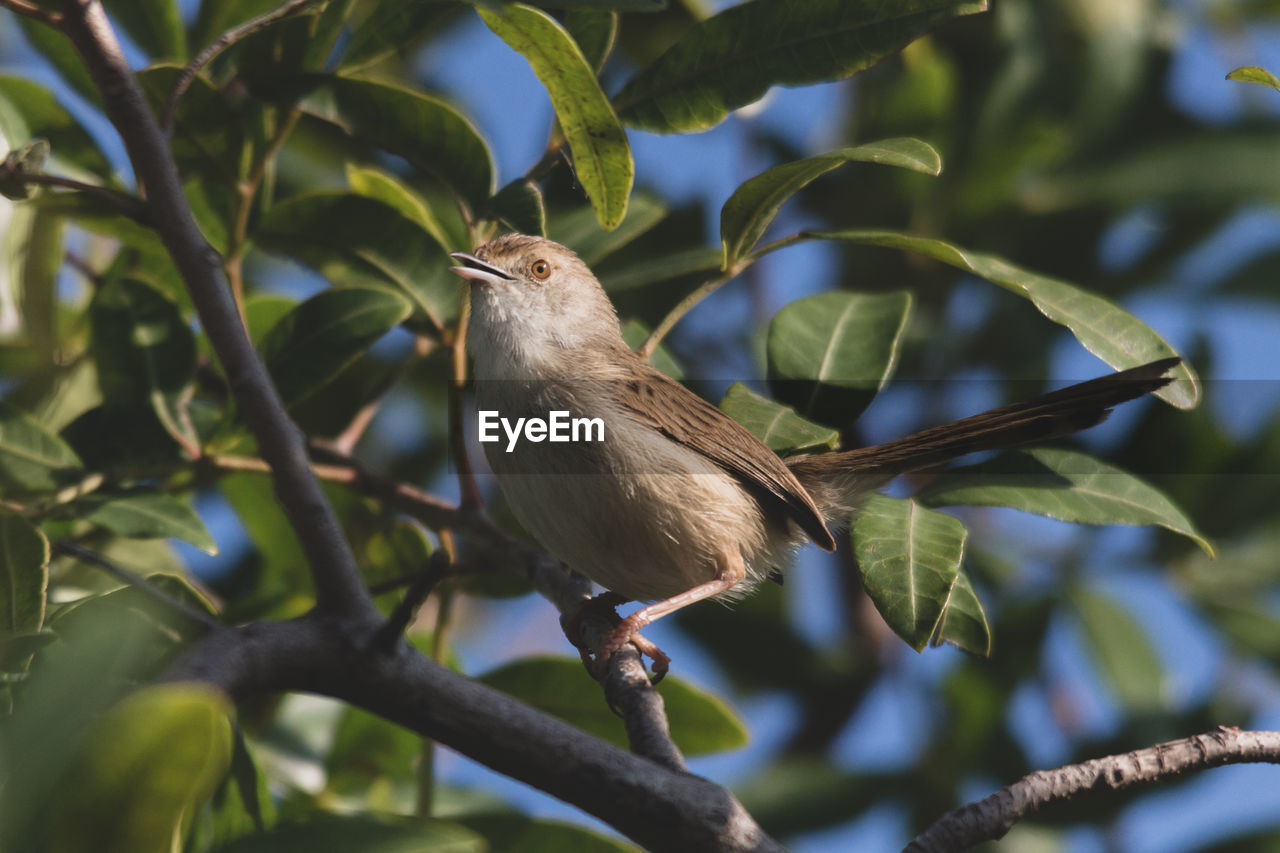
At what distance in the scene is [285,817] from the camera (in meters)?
2.62

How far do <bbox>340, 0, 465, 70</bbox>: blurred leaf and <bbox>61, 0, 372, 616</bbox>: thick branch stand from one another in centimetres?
59

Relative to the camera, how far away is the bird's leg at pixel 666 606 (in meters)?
2.52

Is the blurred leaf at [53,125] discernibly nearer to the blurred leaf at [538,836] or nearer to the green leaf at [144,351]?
the green leaf at [144,351]

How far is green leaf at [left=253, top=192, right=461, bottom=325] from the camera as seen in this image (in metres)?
2.76

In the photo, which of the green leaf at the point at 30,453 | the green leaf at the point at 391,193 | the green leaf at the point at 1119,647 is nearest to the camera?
the green leaf at the point at 30,453

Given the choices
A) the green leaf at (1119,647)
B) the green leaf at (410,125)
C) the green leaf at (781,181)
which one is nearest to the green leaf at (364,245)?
the green leaf at (410,125)

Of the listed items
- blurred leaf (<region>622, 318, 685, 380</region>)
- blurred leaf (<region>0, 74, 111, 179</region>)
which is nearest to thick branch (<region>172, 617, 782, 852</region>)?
blurred leaf (<region>622, 318, 685, 380</region>)

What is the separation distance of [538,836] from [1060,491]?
136cm

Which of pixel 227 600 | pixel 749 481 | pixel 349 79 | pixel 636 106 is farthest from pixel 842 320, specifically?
pixel 227 600

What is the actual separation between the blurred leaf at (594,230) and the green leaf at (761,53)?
61 cm

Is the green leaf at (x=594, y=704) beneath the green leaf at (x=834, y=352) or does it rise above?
beneath

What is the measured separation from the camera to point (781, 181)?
7.13ft

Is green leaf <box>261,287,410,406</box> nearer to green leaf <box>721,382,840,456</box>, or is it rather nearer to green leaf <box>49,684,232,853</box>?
green leaf <box>721,382,840,456</box>

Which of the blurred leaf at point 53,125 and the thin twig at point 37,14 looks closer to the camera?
the thin twig at point 37,14
